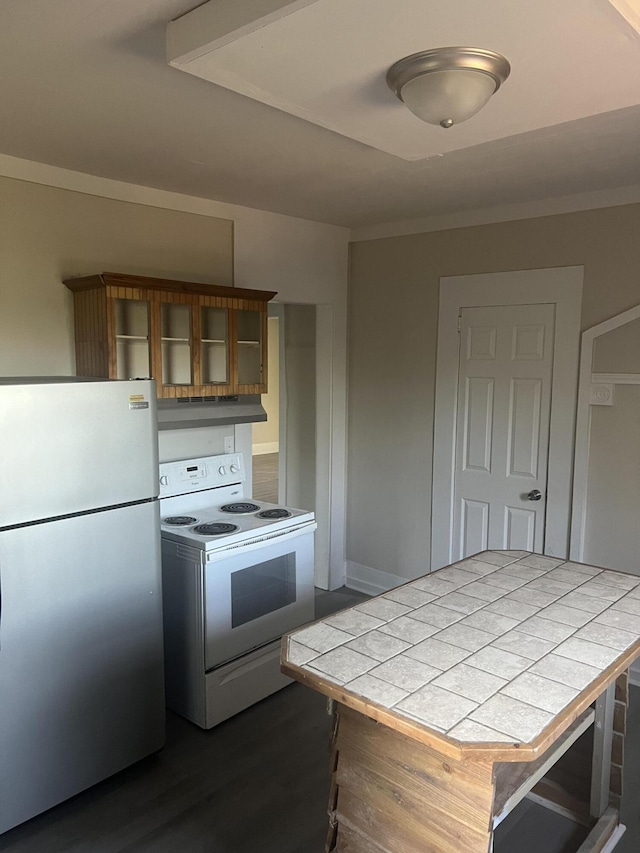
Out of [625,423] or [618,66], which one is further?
[625,423]

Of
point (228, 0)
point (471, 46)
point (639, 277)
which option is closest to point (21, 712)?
point (228, 0)

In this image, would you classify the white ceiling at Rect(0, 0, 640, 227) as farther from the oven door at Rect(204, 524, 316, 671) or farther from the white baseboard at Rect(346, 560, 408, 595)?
the white baseboard at Rect(346, 560, 408, 595)

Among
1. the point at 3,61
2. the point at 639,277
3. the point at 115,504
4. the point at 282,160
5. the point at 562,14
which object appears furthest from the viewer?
the point at 639,277

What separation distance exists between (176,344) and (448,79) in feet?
6.05

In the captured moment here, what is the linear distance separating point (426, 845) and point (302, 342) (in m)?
3.51

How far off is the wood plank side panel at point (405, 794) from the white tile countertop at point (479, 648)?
0.12m

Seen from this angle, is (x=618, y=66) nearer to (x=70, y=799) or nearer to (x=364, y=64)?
(x=364, y=64)

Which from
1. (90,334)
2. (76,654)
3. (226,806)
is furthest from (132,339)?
(226,806)

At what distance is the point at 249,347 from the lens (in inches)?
129

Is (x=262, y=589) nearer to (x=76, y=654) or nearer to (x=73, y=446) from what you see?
(x=76, y=654)

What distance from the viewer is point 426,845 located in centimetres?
141

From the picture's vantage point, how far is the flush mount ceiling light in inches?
54.7

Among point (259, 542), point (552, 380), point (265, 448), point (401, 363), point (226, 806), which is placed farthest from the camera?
point (265, 448)

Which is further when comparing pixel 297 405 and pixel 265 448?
pixel 265 448
